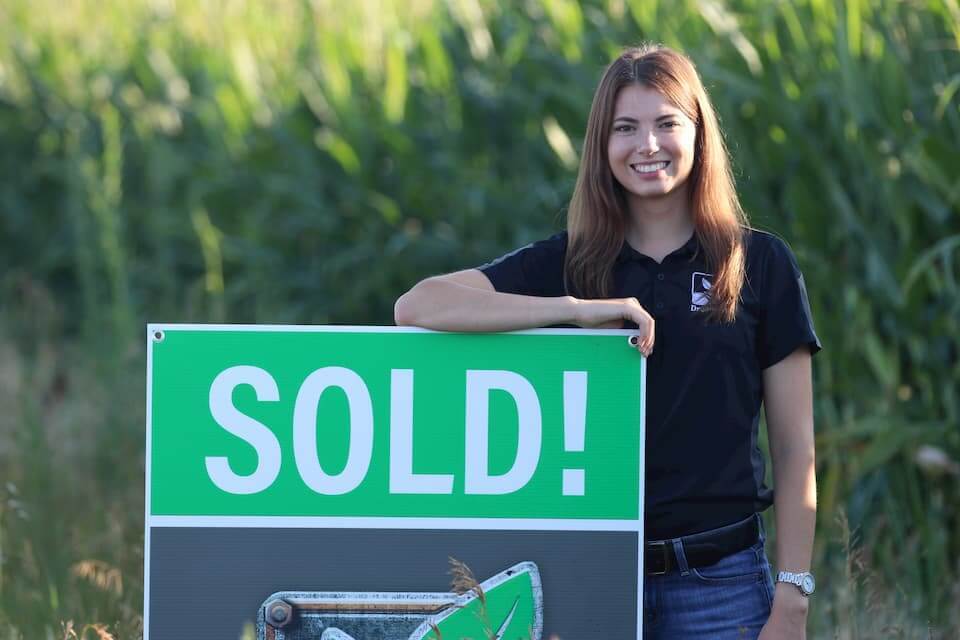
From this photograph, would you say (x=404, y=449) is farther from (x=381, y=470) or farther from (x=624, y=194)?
(x=624, y=194)

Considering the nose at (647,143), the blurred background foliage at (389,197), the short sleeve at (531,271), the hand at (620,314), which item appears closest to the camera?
the hand at (620,314)

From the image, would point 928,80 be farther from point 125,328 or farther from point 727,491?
point 125,328

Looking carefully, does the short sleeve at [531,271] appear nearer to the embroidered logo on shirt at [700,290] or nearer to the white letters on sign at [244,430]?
the embroidered logo on shirt at [700,290]

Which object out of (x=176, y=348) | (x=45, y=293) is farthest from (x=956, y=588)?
(x=45, y=293)

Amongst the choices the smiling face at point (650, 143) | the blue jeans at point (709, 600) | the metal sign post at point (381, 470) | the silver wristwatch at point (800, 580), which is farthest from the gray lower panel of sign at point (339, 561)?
the smiling face at point (650, 143)

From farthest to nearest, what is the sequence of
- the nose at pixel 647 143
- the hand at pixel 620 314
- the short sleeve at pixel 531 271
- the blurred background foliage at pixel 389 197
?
the blurred background foliage at pixel 389 197 → the short sleeve at pixel 531 271 → the nose at pixel 647 143 → the hand at pixel 620 314

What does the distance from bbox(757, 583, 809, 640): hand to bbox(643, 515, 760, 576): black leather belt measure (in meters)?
0.12

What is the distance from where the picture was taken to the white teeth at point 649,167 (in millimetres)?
2506

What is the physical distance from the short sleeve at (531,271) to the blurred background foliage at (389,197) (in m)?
0.95

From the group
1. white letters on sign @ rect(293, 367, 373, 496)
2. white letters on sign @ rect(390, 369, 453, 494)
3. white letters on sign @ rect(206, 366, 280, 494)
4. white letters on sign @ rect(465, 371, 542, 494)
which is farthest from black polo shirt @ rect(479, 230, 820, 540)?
white letters on sign @ rect(206, 366, 280, 494)

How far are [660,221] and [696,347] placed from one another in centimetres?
28

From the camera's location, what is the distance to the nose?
8.16ft

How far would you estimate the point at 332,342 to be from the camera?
96.0 inches

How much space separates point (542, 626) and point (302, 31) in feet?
18.1
